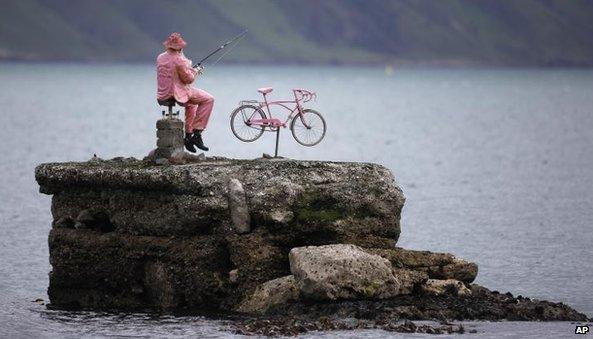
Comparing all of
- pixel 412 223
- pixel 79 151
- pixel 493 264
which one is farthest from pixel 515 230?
pixel 79 151

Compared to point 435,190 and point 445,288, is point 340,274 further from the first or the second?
point 435,190

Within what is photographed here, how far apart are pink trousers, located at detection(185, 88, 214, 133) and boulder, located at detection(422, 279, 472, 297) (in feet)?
21.0

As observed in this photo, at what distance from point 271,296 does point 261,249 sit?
3.53 feet

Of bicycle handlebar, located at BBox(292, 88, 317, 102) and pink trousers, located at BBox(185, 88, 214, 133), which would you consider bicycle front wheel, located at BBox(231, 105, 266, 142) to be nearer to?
pink trousers, located at BBox(185, 88, 214, 133)

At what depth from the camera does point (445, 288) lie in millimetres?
30562

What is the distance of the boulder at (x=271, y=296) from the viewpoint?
29953 millimetres

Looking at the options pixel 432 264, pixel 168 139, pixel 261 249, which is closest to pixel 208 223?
pixel 261 249

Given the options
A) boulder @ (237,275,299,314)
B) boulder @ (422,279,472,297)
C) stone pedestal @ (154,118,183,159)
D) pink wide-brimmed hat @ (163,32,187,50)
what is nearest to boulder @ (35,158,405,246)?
stone pedestal @ (154,118,183,159)

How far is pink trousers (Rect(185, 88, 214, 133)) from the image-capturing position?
33.0 m

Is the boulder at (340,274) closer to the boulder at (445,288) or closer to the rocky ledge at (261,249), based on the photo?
the rocky ledge at (261,249)

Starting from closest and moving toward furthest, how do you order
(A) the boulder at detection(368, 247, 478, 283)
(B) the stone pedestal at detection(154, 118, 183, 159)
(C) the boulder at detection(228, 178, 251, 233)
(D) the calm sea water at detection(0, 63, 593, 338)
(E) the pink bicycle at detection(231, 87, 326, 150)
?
(C) the boulder at detection(228, 178, 251, 233) < (A) the boulder at detection(368, 247, 478, 283) < (B) the stone pedestal at detection(154, 118, 183, 159) < (D) the calm sea water at detection(0, 63, 593, 338) < (E) the pink bicycle at detection(231, 87, 326, 150)

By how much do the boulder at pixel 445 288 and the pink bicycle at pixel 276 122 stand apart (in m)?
4.72

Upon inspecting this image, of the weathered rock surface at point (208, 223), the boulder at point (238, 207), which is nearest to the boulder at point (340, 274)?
the weathered rock surface at point (208, 223)

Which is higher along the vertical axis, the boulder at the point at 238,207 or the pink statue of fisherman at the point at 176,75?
the pink statue of fisherman at the point at 176,75
